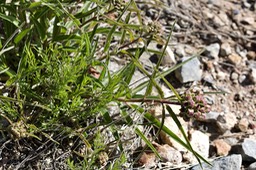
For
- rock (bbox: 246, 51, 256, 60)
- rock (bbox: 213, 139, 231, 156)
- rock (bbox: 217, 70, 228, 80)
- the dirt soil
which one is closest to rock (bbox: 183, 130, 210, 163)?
rock (bbox: 213, 139, 231, 156)

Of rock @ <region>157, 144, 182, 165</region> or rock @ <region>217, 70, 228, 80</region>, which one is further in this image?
rock @ <region>217, 70, 228, 80</region>

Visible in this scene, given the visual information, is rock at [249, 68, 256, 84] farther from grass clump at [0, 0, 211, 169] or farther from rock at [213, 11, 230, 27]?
grass clump at [0, 0, 211, 169]

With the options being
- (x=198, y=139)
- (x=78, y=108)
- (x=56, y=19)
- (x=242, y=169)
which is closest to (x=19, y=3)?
(x=56, y=19)

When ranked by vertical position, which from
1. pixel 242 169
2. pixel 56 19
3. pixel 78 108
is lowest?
pixel 242 169

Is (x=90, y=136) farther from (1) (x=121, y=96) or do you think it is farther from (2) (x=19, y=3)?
(2) (x=19, y=3)

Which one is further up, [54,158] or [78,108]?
[78,108]

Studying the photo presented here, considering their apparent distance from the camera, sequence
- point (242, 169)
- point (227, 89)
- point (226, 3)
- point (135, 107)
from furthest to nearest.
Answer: point (226, 3)
point (227, 89)
point (242, 169)
point (135, 107)

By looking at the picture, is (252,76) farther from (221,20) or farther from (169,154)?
(169,154)
